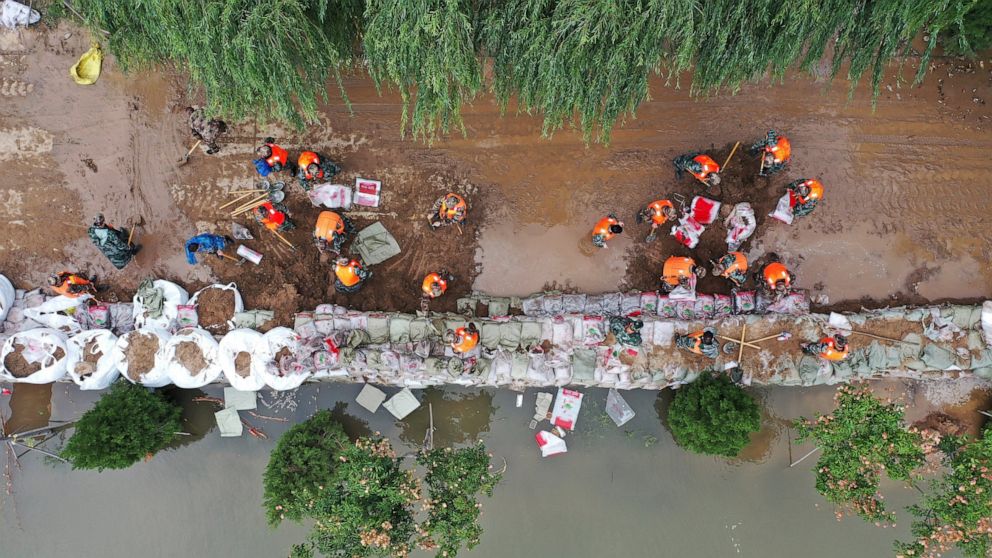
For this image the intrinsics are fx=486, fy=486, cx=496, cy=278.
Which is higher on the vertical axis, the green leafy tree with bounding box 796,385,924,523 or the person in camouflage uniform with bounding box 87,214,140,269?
the person in camouflage uniform with bounding box 87,214,140,269

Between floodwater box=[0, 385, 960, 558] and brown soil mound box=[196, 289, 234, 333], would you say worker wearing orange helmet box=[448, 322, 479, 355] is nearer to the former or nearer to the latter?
floodwater box=[0, 385, 960, 558]

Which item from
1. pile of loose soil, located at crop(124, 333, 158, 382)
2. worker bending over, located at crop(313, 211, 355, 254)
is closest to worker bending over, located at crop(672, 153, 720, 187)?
worker bending over, located at crop(313, 211, 355, 254)

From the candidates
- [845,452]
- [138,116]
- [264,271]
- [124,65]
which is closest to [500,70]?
[264,271]

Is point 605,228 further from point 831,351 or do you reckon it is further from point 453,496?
point 453,496

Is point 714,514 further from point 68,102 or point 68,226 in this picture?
point 68,102

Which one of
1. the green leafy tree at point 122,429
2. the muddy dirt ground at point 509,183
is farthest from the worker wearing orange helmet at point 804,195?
the green leafy tree at point 122,429

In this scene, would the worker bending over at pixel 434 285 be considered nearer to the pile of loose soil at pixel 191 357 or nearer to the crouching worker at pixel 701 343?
the pile of loose soil at pixel 191 357
